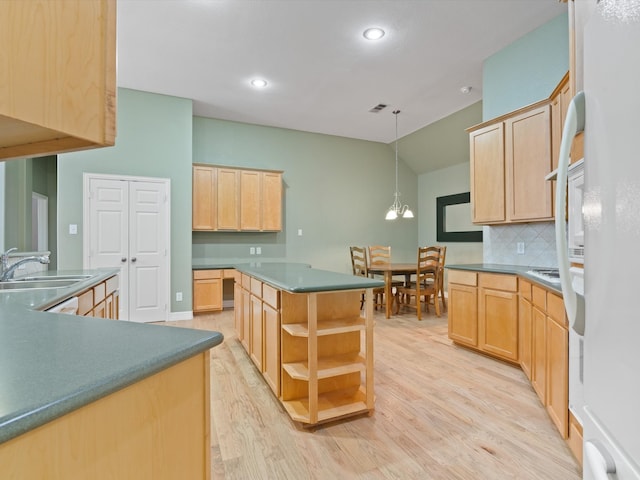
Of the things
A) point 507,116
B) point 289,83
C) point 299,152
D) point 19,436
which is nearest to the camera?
point 19,436

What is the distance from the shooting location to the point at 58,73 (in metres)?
0.67

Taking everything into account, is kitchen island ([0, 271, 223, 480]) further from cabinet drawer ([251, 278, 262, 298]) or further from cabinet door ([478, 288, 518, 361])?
cabinet door ([478, 288, 518, 361])

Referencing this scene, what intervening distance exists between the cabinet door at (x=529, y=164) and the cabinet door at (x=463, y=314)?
2.85 ft

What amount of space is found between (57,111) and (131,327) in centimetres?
60

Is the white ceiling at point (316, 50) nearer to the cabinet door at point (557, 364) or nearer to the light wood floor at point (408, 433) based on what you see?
the cabinet door at point (557, 364)

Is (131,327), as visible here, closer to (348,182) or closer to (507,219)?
(507,219)

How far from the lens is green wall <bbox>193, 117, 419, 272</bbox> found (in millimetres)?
5695

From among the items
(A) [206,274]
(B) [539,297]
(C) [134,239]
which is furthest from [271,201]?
(B) [539,297]

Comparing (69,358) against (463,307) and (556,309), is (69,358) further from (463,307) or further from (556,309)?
(463,307)

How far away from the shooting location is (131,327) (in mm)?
977

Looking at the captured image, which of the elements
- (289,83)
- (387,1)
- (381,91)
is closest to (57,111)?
(387,1)

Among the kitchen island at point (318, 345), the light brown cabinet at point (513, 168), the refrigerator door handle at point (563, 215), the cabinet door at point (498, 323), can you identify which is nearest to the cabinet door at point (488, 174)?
the light brown cabinet at point (513, 168)

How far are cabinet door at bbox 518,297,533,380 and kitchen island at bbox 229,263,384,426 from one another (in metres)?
1.29

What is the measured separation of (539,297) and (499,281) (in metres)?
0.79
